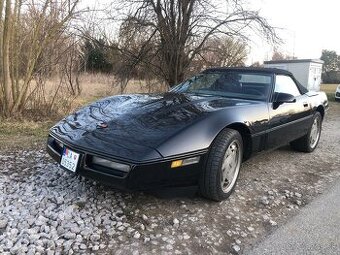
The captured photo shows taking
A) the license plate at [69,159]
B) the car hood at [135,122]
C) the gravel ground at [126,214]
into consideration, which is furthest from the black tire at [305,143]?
the license plate at [69,159]

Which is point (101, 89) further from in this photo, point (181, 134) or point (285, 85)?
point (181, 134)

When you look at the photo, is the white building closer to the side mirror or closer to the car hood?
the side mirror

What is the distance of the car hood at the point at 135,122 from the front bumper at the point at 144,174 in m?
0.07

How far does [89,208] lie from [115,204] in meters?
0.23

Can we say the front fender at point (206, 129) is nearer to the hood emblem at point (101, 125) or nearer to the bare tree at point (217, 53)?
the hood emblem at point (101, 125)

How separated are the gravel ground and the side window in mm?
1148

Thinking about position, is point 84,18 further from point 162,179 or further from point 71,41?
point 162,179

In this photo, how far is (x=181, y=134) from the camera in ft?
9.46

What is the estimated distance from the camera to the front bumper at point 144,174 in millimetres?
2691

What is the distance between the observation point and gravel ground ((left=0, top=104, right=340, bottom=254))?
2514 mm

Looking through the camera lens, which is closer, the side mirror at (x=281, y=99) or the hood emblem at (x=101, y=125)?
the hood emblem at (x=101, y=125)

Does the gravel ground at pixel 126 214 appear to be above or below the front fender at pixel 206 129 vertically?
below

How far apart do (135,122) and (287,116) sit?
A: 7.09ft

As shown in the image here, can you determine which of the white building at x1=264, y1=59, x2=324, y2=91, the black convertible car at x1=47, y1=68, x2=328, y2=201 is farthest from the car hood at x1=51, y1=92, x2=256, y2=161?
the white building at x1=264, y1=59, x2=324, y2=91
